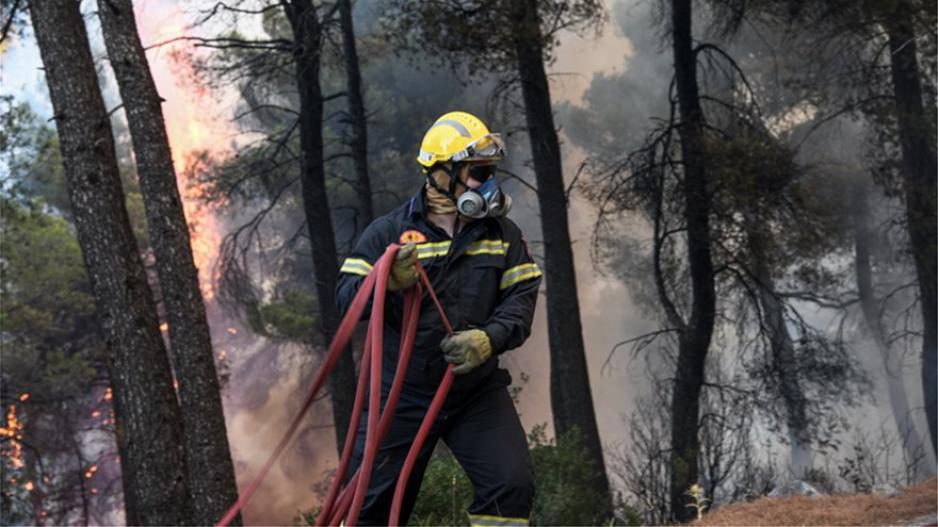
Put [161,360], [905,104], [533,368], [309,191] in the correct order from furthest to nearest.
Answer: [533,368], [905,104], [309,191], [161,360]

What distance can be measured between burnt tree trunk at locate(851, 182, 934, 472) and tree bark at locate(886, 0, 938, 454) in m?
3.51

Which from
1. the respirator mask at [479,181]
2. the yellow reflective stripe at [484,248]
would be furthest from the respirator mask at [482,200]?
the yellow reflective stripe at [484,248]

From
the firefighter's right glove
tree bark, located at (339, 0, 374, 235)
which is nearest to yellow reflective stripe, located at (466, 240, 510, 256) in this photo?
the firefighter's right glove

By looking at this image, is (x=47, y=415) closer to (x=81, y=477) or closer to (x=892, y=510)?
(x=81, y=477)

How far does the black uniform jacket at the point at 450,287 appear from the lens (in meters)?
4.23

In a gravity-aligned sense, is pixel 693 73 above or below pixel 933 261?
above

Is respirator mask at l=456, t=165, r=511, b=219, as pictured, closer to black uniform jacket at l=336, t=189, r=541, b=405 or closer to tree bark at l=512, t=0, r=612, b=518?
black uniform jacket at l=336, t=189, r=541, b=405

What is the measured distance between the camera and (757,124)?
52.7 feet

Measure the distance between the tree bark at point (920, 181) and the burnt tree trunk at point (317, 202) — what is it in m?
7.91

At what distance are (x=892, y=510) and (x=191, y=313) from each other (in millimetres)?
5153

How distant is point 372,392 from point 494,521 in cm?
70

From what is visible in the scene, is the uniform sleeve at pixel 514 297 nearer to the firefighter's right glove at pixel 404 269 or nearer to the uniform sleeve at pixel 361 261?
the firefighter's right glove at pixel 404 269

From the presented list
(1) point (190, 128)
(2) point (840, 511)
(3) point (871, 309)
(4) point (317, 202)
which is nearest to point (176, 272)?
(2) point (840, 511)

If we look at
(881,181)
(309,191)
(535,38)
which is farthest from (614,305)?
(535,38)
